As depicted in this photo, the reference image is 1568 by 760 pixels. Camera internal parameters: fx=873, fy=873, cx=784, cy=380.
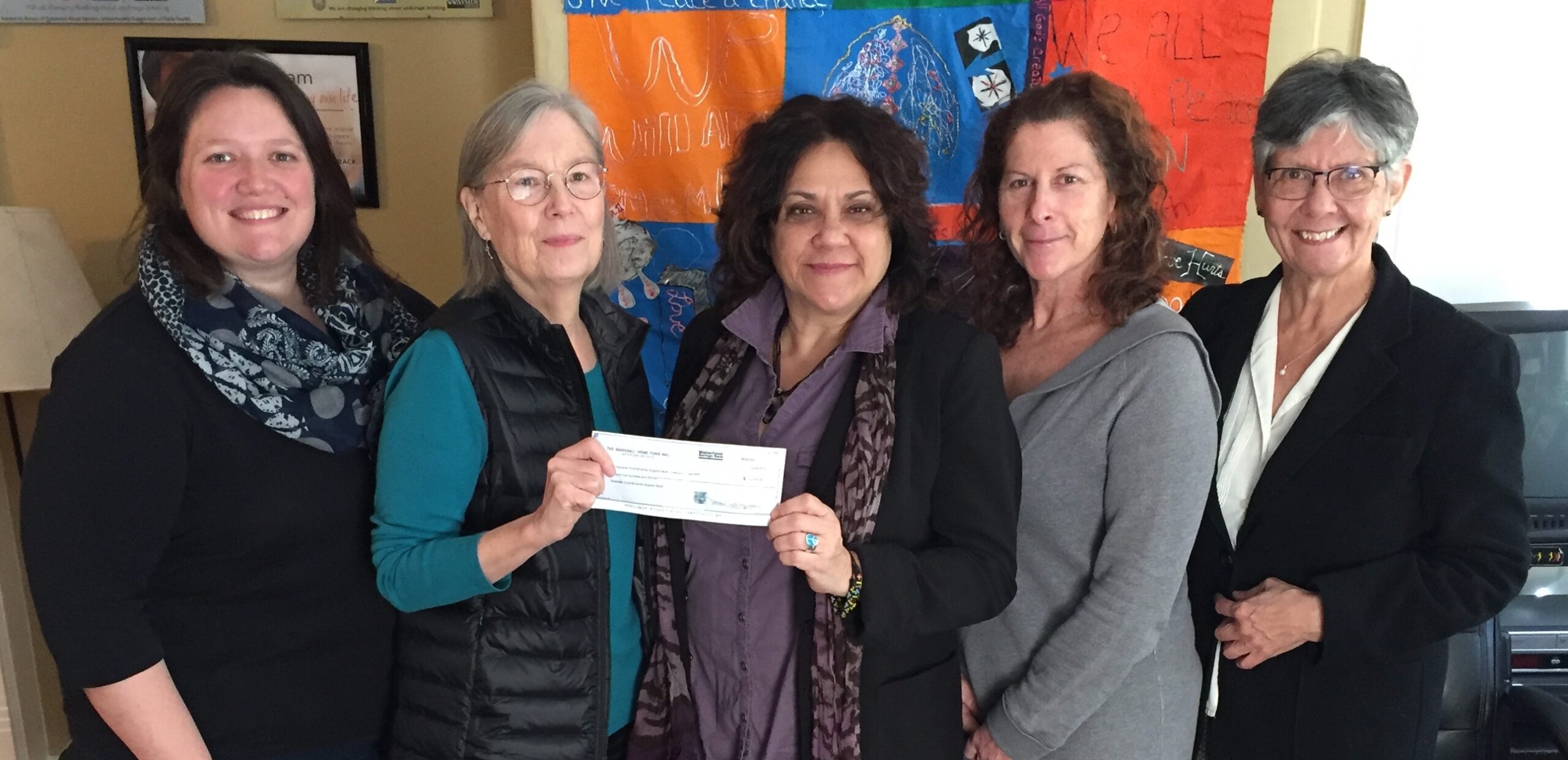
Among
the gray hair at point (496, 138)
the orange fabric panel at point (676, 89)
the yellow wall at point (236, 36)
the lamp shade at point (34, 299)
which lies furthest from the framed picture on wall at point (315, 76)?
the gray hair at point (496, 138)

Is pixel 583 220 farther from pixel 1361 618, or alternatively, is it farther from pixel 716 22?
pixel 1361 618

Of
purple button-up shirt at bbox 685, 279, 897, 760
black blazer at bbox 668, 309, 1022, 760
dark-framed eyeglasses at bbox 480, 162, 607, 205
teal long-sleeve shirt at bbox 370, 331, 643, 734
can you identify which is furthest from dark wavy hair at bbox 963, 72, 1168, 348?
teal long-sleeve shirt at bbox 370, 331, 643, 734

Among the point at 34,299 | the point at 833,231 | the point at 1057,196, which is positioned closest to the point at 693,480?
the point at 833,231

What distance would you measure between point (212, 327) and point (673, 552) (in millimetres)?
843

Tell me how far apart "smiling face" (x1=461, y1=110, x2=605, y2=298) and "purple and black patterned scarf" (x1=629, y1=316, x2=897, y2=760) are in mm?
349

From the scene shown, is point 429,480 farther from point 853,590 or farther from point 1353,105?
point 1353,105

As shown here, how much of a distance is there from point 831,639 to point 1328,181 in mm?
1223

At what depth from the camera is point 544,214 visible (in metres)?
1.49

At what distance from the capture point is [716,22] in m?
2.47

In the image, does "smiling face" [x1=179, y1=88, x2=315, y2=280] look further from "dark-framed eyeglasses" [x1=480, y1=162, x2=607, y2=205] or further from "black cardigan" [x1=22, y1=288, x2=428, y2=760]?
"dark-framed eyeglasses" [x1=480, y1=162, x2=607, y2=205]

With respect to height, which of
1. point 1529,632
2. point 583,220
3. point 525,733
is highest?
point 583,220

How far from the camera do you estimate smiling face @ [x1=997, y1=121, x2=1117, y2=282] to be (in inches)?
62.9

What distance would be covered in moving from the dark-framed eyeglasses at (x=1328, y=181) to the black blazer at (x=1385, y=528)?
17 cm

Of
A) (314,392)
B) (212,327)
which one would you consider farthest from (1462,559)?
(212,327)
